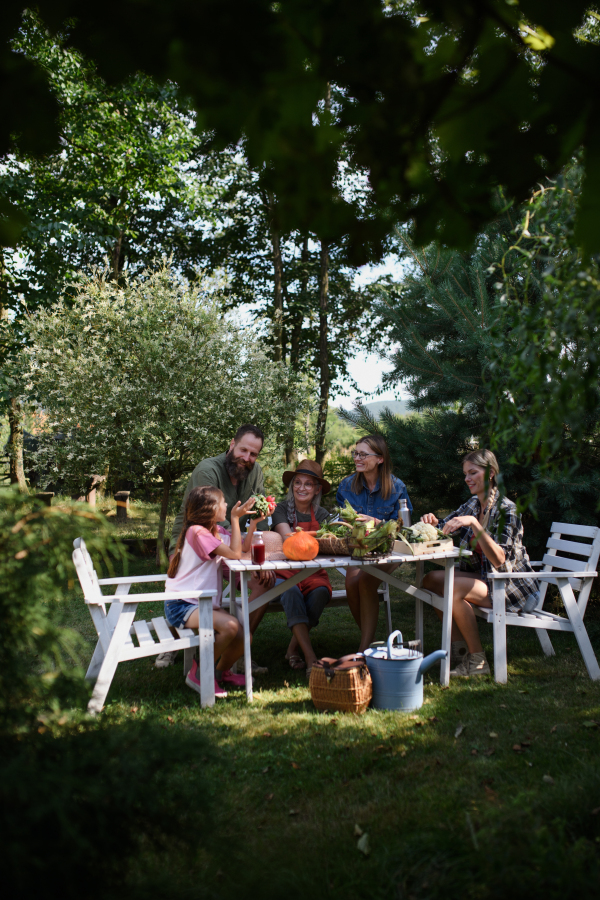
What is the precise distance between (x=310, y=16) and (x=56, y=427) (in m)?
8.62

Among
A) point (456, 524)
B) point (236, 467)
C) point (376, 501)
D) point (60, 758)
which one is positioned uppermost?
point (236, 467)

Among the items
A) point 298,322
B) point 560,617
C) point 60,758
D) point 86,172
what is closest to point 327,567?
point 560,617

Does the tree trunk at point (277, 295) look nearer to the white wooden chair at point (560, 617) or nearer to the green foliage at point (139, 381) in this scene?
the green foliage at point (139, 381)

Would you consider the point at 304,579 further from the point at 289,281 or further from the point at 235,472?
the point at 289,281

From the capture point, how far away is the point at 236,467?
15.8ft

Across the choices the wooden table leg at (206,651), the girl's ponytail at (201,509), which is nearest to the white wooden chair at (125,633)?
the wooden table leg at (206,651)

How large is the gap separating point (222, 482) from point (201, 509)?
90 cm

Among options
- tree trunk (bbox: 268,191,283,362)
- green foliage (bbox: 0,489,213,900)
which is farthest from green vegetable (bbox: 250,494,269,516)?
tree trunk (bbox: 268,191,283,362)

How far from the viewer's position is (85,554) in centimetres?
363

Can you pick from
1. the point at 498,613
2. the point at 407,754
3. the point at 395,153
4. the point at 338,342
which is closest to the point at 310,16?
the point at 395,153

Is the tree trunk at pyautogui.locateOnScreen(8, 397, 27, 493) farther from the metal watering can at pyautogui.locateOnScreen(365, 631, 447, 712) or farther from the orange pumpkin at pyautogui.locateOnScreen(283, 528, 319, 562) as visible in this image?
the metal watering can at pyautogui.locateOnScreen(365, 631, 447, 712)

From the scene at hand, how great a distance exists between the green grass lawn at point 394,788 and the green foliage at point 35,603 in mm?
202

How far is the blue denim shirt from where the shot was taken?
4.77 m

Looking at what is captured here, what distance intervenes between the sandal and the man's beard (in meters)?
1.41
